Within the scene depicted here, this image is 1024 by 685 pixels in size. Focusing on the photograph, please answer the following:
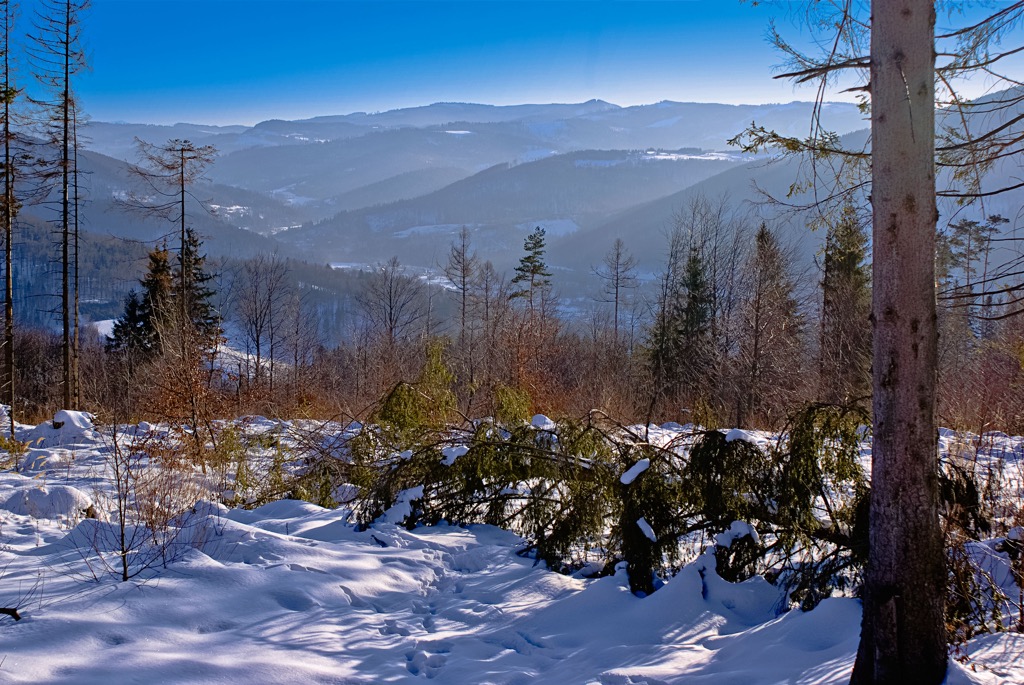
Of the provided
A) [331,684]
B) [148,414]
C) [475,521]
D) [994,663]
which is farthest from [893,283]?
[148,414]

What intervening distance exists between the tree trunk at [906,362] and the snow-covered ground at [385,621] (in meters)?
0.25

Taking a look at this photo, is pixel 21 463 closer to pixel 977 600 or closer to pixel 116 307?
pixel 977 600

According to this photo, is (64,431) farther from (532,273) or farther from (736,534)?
(532,273)

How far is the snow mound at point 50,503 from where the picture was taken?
6895 mm

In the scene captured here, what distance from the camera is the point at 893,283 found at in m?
2.86

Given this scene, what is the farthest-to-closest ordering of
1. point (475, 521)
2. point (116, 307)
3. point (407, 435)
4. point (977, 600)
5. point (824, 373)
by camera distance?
point (116, 307) → point (824, 373) → point (407, 435) → point (475, 521) → point (977, 600)

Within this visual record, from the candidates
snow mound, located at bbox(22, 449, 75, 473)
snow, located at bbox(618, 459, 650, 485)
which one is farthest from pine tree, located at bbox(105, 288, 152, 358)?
snow, located at bbox(618, 459, 650, 485)

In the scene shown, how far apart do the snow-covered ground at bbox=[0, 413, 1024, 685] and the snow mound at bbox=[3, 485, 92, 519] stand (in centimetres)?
123

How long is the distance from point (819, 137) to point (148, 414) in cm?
1293

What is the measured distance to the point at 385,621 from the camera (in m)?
4.18

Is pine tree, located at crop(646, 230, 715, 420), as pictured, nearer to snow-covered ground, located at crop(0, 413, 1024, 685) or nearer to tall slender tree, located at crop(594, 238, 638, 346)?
tall slender tree, located at crop(594, 238, 638, 346)

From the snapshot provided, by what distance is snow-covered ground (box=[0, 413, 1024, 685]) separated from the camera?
3197 millimetres

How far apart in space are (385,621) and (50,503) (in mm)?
5038

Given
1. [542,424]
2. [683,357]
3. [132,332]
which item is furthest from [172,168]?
[683,357]
